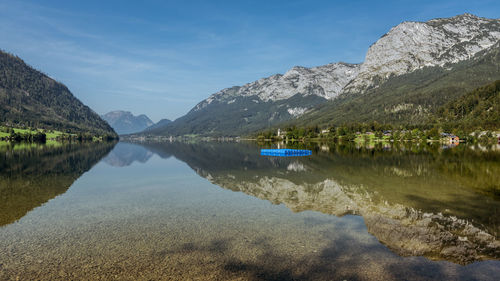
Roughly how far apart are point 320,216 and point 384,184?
1886 cm

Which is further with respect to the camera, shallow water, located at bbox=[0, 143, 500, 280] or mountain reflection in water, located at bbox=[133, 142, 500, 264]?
mountain reflection in water, located at bbox=[133, 142, 500, 264]

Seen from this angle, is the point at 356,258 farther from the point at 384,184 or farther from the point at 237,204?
the point at 384,184

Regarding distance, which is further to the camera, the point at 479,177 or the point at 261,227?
the point at 479,177

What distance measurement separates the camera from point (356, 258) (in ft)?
51.9

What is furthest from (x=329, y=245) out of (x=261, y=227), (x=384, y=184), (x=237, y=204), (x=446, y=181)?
(x=446, y=181)

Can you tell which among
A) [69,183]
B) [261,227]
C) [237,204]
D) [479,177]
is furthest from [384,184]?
[69,183]

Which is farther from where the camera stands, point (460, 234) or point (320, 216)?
point (320, 216)

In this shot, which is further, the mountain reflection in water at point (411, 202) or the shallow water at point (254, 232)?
the mountain reflection in water at point (411, 202)

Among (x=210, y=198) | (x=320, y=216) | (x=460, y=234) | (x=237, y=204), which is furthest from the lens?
(x=210, y=198)

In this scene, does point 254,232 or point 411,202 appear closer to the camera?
point 254,232

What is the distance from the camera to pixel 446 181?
136 feet

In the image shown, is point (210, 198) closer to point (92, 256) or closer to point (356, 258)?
point (92, 256)

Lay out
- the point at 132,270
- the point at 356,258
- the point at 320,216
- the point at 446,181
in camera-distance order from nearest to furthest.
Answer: the point at 132,270 → the point at 356,258 → the point at 320,216 → the point at 446,181

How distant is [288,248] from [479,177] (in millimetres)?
43134
